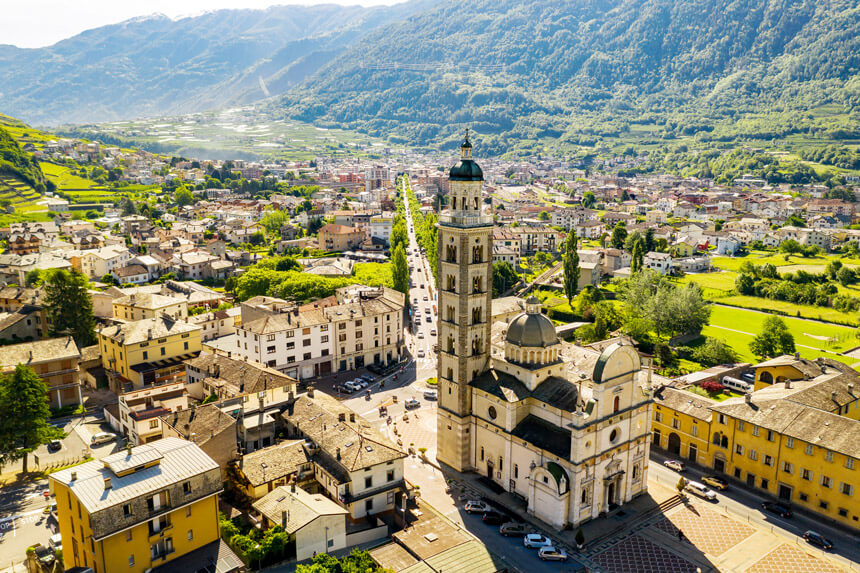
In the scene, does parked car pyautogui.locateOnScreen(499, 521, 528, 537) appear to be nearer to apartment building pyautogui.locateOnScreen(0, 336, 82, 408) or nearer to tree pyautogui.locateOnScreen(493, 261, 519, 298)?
apartment building pyautogui.locateOnScreen(0, 336, 82, 408)

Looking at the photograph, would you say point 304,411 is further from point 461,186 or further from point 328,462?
point 461,186

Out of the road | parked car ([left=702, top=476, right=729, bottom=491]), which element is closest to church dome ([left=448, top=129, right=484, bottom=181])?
the road

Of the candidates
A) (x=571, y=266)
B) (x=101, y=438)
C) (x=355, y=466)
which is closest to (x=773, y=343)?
(x=571, y=266)

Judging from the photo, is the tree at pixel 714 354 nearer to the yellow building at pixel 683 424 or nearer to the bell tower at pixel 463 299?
the yellow building at pixel 683 424

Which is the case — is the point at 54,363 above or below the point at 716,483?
above

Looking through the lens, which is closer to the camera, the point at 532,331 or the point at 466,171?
the point at 532,331

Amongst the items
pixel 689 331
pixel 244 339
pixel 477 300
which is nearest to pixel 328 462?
pixel 477 300

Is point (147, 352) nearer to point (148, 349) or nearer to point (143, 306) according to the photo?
point (148, 349)
